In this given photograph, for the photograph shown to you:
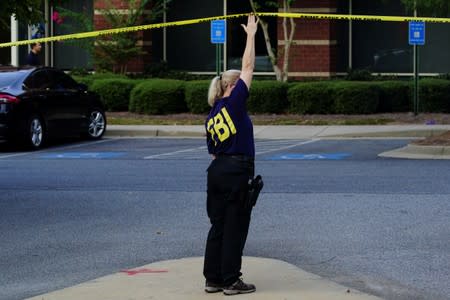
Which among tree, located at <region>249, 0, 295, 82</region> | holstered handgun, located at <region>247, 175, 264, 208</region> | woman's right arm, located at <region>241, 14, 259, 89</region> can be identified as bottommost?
holstered handgun, located at <region>247, 175, 264, 208</region>

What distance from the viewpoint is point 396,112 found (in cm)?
2667

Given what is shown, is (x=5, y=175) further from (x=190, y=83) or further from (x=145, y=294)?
(x=190, y=83)

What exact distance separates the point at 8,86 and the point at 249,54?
12.9 m

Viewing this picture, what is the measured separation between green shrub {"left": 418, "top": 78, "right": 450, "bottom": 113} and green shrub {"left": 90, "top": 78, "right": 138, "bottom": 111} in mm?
6747

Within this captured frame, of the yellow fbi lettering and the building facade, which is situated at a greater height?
the building facade

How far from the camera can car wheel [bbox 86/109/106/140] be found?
75.6 ft

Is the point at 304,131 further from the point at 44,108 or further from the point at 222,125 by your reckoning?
the point at 222,125

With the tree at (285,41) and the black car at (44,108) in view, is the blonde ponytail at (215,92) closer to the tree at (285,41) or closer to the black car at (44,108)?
the black car at (44,108)

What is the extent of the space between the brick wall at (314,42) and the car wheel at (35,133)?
10.7 meters

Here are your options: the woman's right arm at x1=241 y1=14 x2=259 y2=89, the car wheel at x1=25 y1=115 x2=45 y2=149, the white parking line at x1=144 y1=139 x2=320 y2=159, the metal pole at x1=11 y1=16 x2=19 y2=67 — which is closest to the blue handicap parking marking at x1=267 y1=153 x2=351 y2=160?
the white parking line at x1=144 y1=139 x2=320 y2=159

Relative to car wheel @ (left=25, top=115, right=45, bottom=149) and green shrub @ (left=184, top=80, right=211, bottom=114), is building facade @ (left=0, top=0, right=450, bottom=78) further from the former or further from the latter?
car wheel @ (left=25, top=115, right=45, bottom=149)

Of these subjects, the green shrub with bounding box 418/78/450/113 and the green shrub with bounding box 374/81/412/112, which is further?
the green shrub with bounding box 374/81/412/112

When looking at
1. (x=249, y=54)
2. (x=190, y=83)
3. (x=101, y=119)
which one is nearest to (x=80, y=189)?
(x=249, y=54)

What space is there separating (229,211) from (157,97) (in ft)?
61.0
